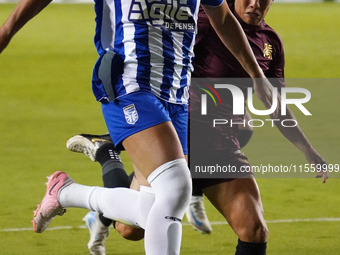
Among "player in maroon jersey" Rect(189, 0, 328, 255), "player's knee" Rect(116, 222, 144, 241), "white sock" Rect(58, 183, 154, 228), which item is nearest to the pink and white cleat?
"white sock" Rect(58, 183, 154, 228)

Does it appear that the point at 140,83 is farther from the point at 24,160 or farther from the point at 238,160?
the point at 24,160

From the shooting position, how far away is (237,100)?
361cm

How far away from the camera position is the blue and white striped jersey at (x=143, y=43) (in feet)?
9.01

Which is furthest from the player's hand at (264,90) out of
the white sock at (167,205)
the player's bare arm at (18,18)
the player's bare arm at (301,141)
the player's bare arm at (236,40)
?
the player's bare arm at (18,18)

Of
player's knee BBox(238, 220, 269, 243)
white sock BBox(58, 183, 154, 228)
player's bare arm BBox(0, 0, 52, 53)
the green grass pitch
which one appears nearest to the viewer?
player's bare arm BBox(0, 0, 52, 53)

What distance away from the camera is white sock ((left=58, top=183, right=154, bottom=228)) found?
295 centimetres

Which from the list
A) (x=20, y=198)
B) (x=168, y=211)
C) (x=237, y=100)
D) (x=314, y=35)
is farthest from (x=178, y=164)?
(x=314, y=35)

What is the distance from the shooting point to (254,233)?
3.11m

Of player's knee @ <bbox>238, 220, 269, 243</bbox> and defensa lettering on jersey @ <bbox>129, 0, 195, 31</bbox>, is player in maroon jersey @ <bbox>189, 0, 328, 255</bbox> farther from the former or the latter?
defensa lettering on jersey @ <bbox>129, 0, 195, 31</bbox>

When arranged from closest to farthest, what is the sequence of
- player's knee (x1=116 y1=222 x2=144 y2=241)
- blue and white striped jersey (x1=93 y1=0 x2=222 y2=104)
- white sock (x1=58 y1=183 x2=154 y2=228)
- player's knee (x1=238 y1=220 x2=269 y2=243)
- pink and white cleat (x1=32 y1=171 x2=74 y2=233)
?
blue and white striped jersey (x1=93 y1=0 x2=222 y2=104) → white sock (x1=58 y1=183 x2=154 y2=228) → player's knee (x1=238 y1=220 x2=269 y2=243) → pink and white cleat (x1=32 y1=171 x2=74 y2=233) → player's knee (x1=116 y1=222 x2=144 y2=241)

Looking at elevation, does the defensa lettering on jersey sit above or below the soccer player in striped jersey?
above

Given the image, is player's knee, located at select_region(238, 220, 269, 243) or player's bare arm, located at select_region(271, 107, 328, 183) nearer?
player's knee, located at select_region(238, 220, 269, 243)

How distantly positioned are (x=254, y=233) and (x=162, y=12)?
1.10 meters

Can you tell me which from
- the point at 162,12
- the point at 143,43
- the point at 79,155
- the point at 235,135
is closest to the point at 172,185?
the point at 143,43
